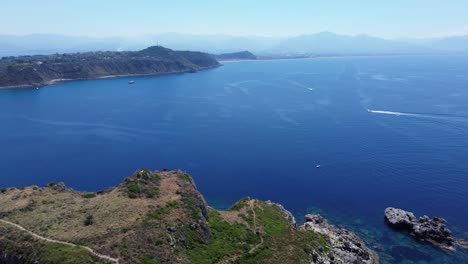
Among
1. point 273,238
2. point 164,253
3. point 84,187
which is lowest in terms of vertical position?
point 84,187

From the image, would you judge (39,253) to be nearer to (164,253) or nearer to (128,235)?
(128,235)

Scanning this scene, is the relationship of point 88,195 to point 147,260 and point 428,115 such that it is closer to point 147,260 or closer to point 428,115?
point 147,260

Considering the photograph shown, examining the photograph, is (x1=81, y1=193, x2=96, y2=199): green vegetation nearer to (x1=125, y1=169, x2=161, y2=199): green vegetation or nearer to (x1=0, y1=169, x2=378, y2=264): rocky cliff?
(x1=0, y1=169, x2=378, y2=264): rocky cliff

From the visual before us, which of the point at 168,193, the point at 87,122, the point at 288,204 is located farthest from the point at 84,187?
the point at 87,122

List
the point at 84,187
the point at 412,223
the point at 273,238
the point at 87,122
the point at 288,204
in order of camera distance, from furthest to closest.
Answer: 1. the point at 87,122
2. the point at 84,187
3. the point at 288,204
4. the point at 412,223
5. the point at 273,238

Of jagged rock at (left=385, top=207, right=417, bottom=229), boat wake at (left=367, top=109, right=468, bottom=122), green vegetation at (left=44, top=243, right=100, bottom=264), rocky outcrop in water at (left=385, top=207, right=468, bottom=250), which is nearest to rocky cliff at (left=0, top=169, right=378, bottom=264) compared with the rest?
green vegetation at (left=44, top=243, right=100, bottom=264)

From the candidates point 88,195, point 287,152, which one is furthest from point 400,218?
point 88,195

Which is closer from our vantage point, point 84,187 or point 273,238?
point 273,238
